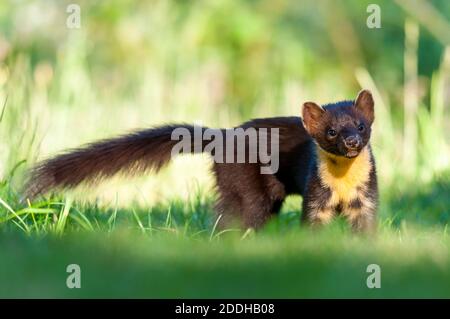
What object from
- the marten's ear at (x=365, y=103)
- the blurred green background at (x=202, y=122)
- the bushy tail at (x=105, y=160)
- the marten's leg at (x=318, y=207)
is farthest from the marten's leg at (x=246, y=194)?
the marten's ear at (x=365, y=103)

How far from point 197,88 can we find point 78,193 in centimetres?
511

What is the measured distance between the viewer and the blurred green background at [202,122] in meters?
4.28

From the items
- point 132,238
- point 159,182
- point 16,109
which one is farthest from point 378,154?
point 132,238

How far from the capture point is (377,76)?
52.2ft

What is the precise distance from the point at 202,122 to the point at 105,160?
4043mm

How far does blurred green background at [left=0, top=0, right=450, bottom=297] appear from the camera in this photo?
4.28 meters

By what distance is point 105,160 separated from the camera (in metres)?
6.20

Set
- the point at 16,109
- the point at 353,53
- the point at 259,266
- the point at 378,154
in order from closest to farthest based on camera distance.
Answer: the point at 259,266 → the point at 16,109 → the point at 378,154 → the point at 353,53

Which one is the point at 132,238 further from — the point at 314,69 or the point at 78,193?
the point at 314,69

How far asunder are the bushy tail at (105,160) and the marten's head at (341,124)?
3.05 ft

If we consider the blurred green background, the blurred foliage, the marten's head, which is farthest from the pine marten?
the blurred foliage

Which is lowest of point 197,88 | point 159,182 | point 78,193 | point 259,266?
point 259,266

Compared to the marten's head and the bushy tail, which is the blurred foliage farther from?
the marten's head

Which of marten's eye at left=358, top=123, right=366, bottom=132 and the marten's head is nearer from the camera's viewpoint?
the marten's head
